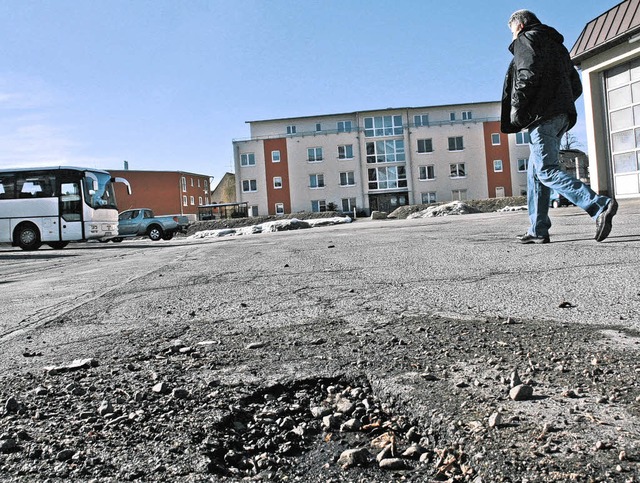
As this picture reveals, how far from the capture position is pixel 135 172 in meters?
80.1

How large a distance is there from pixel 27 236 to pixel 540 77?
20.3 m

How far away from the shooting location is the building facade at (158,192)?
79500mm

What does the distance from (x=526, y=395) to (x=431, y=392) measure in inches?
10.8

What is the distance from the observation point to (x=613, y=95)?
51.8ft

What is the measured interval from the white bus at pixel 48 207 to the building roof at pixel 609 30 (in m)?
17.3

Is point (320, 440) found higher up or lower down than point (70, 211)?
lower down

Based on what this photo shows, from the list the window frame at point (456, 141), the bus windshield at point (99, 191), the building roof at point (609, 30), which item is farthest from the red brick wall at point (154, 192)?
the building roof at point (609, 30)

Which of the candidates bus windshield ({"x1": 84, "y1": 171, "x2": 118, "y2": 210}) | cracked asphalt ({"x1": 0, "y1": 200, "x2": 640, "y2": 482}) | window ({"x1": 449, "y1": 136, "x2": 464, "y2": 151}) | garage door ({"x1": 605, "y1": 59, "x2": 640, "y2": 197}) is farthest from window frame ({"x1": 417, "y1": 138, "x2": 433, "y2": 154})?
cracked asphalt ({"x1": 0, "y1": 200, "x2": 640, "y2": 482})

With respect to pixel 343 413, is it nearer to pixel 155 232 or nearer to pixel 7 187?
pixel 7 187

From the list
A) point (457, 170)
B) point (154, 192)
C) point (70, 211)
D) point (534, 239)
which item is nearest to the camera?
point (534, 239)

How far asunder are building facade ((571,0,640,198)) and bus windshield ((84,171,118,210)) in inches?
679

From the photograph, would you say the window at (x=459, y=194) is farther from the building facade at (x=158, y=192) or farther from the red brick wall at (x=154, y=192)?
the red brick wall at (x=154, y=192)

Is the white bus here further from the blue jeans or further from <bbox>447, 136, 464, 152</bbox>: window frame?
<bbox>447, 136, 464, 152</bbox>: window frame

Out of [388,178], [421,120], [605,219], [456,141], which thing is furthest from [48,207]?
[421,120]
